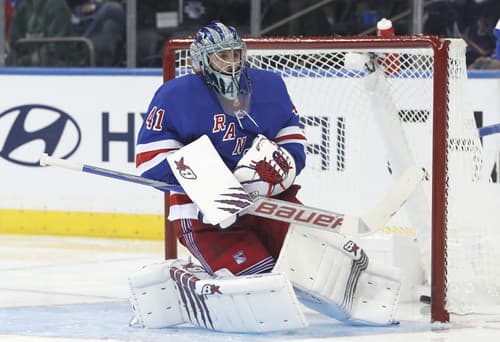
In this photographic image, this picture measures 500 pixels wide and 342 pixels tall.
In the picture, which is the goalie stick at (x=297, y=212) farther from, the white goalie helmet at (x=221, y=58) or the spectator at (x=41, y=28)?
the spectator at (x=41, y=28)

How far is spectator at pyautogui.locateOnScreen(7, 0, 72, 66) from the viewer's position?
25.7 ft

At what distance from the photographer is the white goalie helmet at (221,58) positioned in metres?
4.02

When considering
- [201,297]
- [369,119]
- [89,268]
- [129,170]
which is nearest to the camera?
[201,297]

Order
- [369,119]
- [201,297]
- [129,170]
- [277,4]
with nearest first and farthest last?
[201,297]
[369,119]
[129,170]
[277,4]

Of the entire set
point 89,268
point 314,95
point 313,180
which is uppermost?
point 314,95

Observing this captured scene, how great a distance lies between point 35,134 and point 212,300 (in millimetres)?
3326

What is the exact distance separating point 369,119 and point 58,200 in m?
2.51

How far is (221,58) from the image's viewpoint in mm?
4023

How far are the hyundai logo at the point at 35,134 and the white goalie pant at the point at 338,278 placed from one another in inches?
123

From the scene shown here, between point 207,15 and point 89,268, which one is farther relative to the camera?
point 207,15

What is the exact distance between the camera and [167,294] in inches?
163

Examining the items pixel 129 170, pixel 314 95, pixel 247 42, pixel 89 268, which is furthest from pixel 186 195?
pixel 129 170

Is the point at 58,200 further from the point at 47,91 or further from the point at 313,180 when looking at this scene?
the point at 313,180

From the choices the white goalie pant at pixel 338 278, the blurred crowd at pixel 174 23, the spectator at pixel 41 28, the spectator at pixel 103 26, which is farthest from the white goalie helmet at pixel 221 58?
the spectator at pixel 41 28
